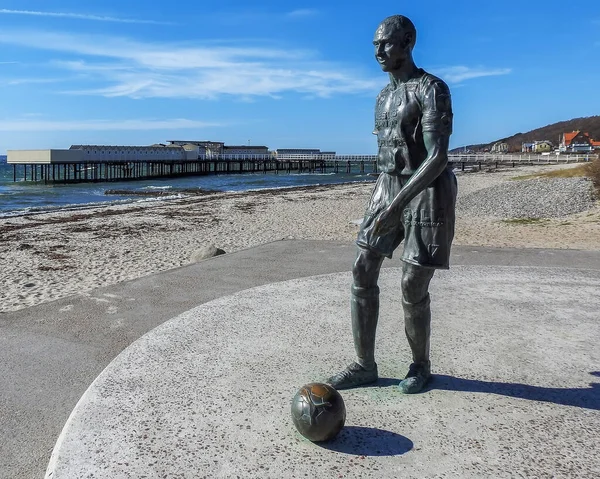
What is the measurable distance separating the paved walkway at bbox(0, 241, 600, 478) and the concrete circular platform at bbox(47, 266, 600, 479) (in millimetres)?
16

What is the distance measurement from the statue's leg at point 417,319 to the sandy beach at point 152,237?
5.03 m

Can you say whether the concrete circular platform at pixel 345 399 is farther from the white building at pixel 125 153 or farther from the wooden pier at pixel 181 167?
the white building at pixel 125 153

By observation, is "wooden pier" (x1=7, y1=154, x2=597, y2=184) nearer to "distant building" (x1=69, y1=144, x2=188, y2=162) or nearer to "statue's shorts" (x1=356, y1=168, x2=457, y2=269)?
"distant building" (x1=69, y1=144, x2=188, y2=162)

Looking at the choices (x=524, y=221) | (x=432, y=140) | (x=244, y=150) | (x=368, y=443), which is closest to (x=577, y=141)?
(x=244, y=150)

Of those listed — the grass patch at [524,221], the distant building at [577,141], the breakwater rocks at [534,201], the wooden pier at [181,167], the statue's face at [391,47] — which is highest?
the distant building at [577,141]

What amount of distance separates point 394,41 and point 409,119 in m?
Answer: 0.48

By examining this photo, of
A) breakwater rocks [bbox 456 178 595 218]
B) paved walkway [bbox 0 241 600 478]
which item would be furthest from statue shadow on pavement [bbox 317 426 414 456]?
breakwater rocks [bbox 456 178 595 218]

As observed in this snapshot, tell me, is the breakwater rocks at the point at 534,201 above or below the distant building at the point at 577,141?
below

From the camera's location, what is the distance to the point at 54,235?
1730 centimetres

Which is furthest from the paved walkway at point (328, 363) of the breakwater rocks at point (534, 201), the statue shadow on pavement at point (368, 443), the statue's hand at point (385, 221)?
the breakwater rocks at point (534, 201)

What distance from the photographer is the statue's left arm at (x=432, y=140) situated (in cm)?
346

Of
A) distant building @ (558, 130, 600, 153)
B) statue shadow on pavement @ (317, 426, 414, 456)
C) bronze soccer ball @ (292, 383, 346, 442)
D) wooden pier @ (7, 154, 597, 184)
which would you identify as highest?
distant building @ (558, 130, 600, 153)

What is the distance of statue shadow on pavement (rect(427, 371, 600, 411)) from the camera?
12.7 ft

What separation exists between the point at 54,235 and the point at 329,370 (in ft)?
48.7
